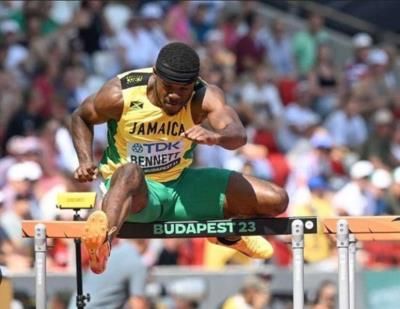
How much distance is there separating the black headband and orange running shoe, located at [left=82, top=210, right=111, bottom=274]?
102cm

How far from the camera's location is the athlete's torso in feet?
34.3

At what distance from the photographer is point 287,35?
22.9m

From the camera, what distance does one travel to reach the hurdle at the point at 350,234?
391 inches

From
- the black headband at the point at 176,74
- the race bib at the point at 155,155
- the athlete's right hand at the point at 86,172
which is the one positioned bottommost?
the athlete's right hand at the point at 86,172

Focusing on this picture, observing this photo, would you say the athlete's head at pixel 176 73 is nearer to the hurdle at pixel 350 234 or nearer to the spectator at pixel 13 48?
the hurdle at pixel 350 234

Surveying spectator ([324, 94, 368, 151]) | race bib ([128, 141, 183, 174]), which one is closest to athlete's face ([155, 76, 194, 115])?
race bib ([128, 141, 183, 174])

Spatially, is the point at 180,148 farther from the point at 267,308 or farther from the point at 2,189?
the point at 2,189

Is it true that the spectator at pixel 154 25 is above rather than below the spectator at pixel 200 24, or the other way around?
below

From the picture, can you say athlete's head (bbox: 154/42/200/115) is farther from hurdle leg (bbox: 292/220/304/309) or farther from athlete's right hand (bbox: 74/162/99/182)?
hurdle leg (bbox: 292/220/304/309)

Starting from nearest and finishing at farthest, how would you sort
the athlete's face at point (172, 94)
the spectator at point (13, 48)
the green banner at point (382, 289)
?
the athlete's face at point (172, 94), the green banner at point (382, 289), the spectator at point (13, 48)

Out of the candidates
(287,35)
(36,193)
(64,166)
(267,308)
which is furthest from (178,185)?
(287,35)

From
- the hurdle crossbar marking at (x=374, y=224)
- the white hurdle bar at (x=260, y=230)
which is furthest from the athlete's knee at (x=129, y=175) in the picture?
the hurdle crossbar marking at (x=374, y=224)

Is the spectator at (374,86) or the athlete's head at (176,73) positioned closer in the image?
the athlete's head at (176,73)

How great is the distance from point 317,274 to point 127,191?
4.85 meters
